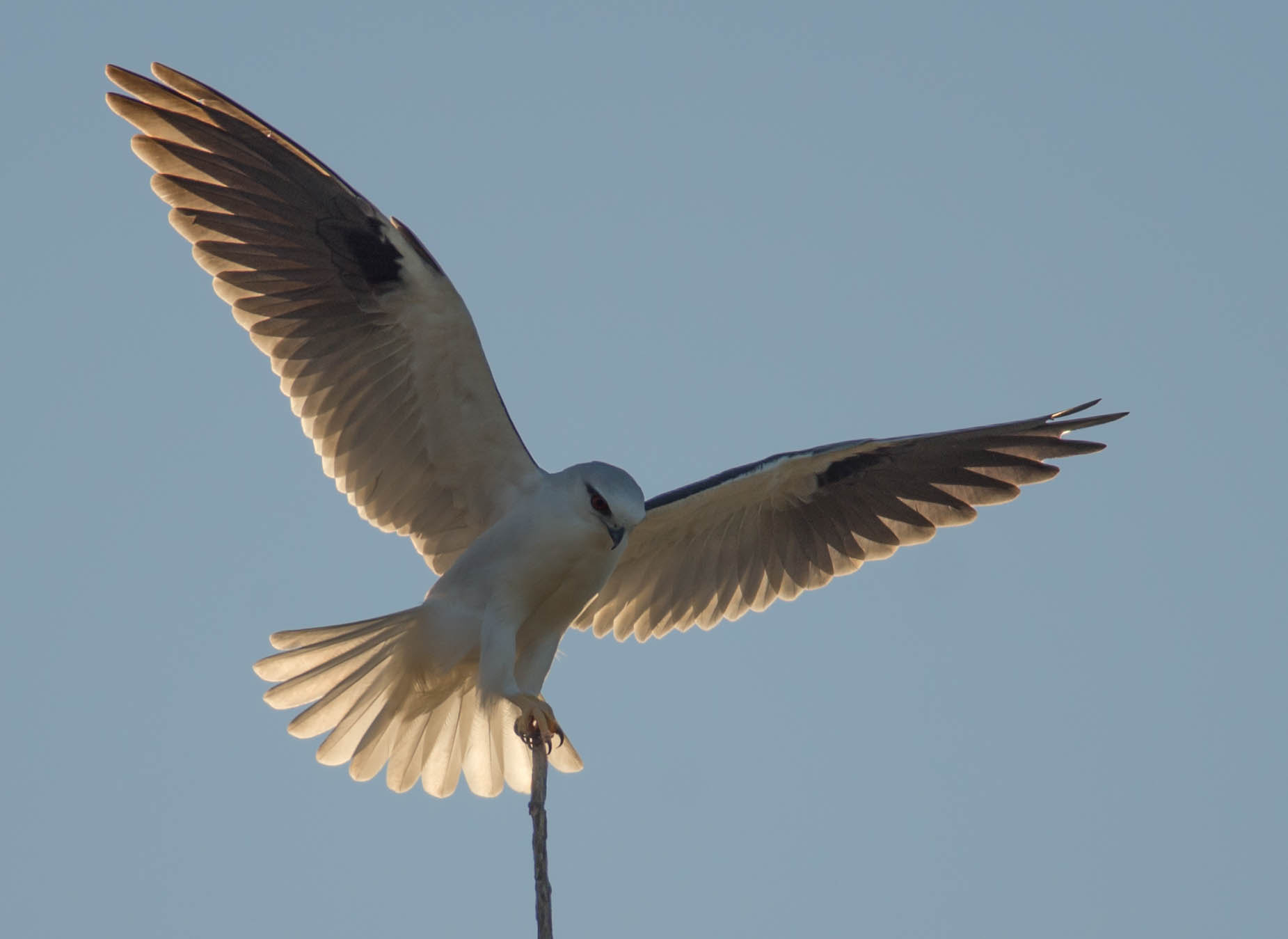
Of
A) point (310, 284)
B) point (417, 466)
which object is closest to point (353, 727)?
point (417, 466)

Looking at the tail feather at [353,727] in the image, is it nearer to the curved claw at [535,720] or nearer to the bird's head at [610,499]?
the curved claw at [535,720]

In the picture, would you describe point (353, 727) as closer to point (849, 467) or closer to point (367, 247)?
point (367, 247)

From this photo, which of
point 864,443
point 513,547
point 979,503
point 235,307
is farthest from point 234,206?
point 979,503

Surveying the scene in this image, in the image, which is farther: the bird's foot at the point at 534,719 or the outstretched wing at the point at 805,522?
the outstretched wing at the point at 805,522

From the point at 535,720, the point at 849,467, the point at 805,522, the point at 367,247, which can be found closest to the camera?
the point at 535,720

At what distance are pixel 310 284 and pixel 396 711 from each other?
186cm

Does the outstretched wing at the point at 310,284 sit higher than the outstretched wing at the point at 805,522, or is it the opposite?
the outstretched wing at the point at 310,284

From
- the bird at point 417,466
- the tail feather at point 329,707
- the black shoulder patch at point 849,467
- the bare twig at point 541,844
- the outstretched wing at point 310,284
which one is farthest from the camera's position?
the black shoulder patch at point 849,467

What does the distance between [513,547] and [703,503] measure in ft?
4.12

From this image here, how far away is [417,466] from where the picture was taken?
6434 mm

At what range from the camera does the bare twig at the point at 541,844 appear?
4.21m

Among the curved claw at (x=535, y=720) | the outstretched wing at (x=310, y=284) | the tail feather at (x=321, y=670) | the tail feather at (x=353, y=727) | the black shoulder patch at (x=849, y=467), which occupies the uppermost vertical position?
the outstretched wing at (x=310, y=284)

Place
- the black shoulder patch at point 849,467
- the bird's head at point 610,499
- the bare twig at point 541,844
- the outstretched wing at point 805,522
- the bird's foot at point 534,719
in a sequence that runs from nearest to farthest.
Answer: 1. the bare twig at point 541,844
2. the bird's foot at point 534,719
3. the bird's head at point 610,499
4. the outstretched wing at point 805,522
5. the black shoulder patch at point 849,467

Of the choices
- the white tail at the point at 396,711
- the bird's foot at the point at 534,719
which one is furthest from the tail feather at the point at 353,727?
the bird's foot at the point at 534,719
